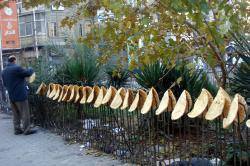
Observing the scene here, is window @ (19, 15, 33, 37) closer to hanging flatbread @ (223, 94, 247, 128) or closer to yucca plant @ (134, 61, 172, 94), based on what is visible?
yucca plant @ (134, 61, 172, 94)

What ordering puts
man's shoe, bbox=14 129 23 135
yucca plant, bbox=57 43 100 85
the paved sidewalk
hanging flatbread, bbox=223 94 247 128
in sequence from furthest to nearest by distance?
yucca plant, bbox=57 43 100 85
man's shoe, bbox=14 129 23 135
the paved sidewalk
hanging flatbread, bbox=223 94 247 128

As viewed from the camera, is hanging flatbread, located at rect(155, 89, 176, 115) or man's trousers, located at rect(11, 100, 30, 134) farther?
man's trousers, located at rect(11, 100, 30, 134)

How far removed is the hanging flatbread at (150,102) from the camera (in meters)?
5.76

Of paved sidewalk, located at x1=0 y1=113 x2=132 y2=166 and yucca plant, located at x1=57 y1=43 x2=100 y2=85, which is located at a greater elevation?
yucca plant, located at x1=57 y1=43 x2=100 y2=85

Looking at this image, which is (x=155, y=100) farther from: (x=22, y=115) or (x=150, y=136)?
(x=22, y=115)

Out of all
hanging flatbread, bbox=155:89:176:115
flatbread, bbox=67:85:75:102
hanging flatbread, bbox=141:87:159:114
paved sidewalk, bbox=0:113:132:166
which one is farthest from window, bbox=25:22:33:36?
hanging flatbread, bbox=155:89:176:115

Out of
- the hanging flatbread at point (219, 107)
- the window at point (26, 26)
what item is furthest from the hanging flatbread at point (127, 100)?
the window at point (26, 26)

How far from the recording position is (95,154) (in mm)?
7176

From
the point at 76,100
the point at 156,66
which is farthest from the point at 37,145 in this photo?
the point at 156,66

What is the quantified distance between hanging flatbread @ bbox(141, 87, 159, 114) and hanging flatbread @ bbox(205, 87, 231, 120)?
4.26 ft

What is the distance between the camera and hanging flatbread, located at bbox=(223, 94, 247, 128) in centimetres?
428

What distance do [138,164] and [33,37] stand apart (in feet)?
146

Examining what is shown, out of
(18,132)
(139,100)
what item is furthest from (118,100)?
(18,132)

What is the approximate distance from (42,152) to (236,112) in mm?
4519
